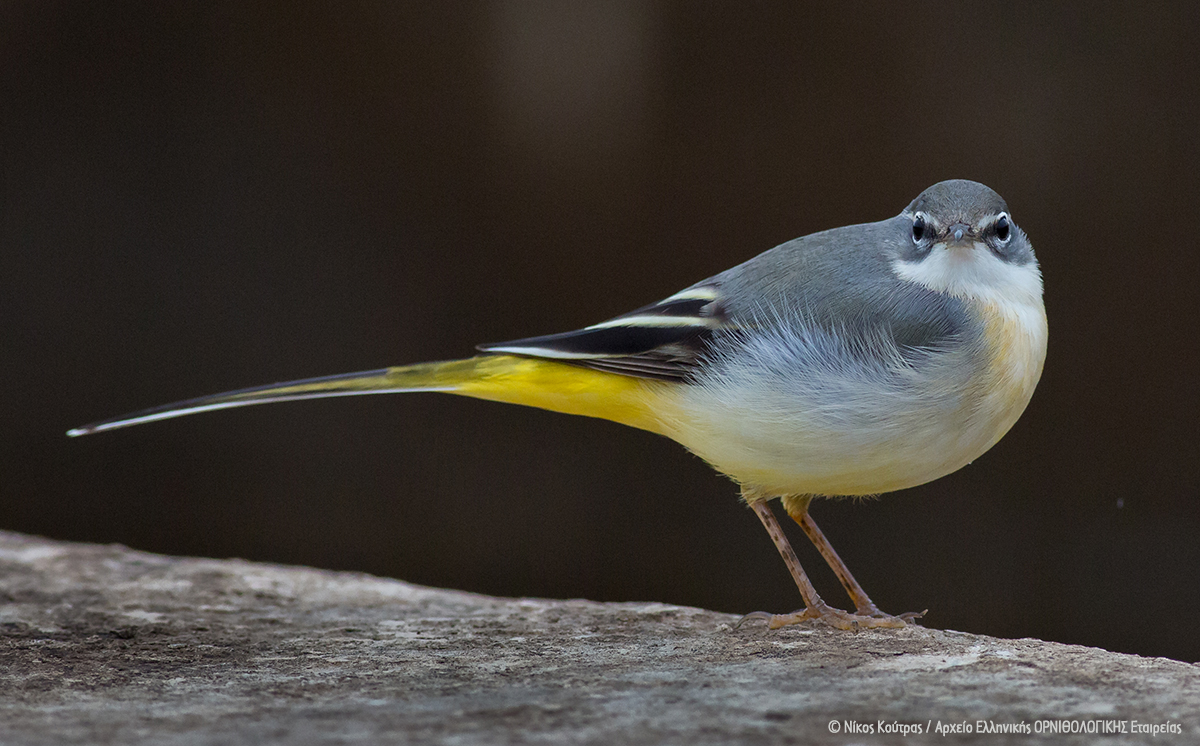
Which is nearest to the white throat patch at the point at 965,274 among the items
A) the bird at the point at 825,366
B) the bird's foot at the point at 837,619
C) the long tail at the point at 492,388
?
the bird at the point at 825,366

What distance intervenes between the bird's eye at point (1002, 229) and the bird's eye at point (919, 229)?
0.91 feet

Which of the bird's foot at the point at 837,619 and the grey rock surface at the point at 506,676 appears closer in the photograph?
the grey rock surface at the point at 506,676

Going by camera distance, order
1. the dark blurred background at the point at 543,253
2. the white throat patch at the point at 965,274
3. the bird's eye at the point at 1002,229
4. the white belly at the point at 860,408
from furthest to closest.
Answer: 1. the dark blurred background at the point at 543,253
2. the bird's eye at the point at 1002,229
3. the white throat patch at the point at 965,274
4. the white belly at the point at 860,408

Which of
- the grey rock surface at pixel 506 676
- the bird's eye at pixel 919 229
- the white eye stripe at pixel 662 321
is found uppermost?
the bird's eye at pixel 919 229

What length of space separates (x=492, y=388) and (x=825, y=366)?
1.35 metres

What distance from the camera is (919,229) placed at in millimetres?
4238

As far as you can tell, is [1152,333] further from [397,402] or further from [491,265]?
[397,402]

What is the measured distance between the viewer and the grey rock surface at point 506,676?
108 inches

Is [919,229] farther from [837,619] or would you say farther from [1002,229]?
[837,619]

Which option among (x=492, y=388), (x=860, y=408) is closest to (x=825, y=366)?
(x=860, y=408)

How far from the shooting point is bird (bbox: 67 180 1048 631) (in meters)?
3.93

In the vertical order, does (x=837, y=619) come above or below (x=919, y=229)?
below

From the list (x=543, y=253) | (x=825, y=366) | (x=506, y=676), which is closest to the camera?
(x=506, y=676)

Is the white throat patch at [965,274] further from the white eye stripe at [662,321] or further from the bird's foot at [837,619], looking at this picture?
the bird's foot at [837,619]
